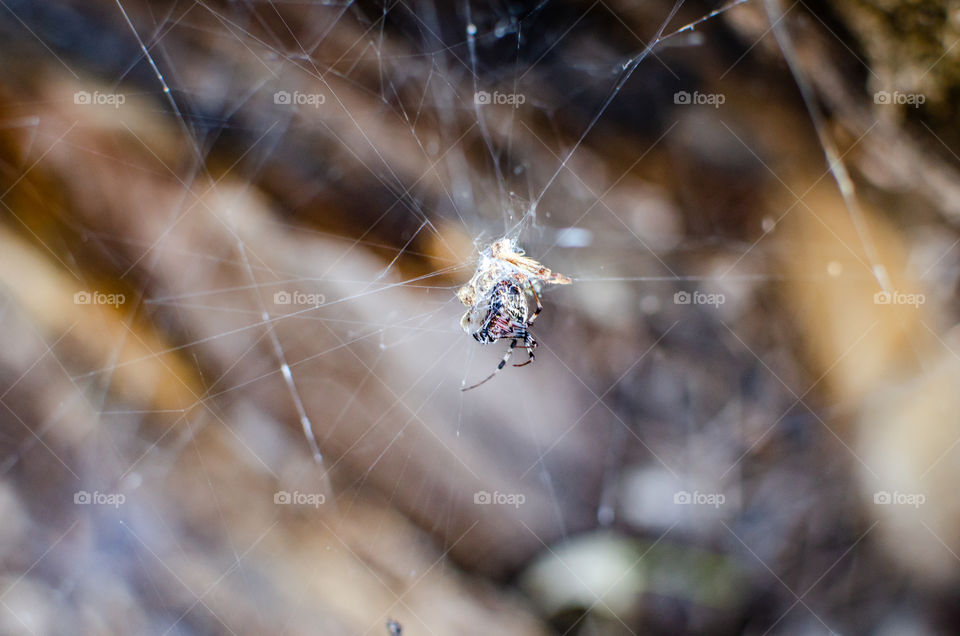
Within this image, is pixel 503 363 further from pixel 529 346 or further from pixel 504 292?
pixel 504 292

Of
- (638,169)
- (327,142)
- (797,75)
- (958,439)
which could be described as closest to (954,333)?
(958,439)

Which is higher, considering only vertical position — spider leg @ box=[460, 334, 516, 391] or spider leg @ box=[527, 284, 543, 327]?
spider leg @ box=[527, 284, 543, 327]

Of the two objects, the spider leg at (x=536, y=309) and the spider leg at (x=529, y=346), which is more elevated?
the spider leg at (x=536, y=309)

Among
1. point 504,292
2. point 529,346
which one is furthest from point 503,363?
point 504,292

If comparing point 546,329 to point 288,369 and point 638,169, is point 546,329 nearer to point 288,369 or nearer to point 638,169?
point 638,169

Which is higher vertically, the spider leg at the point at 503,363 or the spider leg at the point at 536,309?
the spider leg at the point at 536,309
